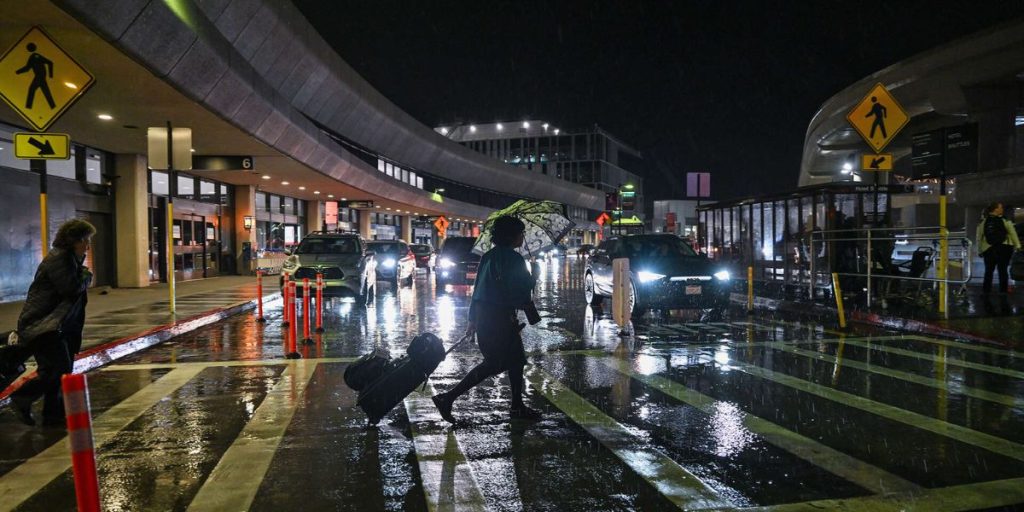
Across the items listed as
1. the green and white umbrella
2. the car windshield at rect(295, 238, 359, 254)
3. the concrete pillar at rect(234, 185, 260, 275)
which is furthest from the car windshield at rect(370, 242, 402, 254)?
the concrete pillar at rect(234, 185, 260, 275)

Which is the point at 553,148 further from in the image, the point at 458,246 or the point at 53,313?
the point at 53,313

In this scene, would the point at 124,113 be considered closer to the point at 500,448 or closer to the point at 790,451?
the point at 500,448

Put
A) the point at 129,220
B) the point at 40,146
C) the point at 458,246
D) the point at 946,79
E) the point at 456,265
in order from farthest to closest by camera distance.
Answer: the point at 946,79, the point at 458,246, the point at 456,265, the point at 129,220, the point at 40,146

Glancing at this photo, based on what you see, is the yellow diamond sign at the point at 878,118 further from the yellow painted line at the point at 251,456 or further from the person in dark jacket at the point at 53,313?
the person in dark jacket at the point at 53,313

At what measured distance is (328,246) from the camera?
18.5 m

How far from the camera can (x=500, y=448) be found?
18.1ft

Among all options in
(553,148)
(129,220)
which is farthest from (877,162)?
(553,148)

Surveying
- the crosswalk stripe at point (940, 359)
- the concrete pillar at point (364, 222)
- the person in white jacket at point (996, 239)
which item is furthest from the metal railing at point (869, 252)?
the concrete pillar at point (364, 222)

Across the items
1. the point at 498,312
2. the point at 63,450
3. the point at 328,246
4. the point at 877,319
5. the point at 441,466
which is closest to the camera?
the point at 441,466

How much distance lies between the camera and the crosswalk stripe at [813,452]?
4.62 meters

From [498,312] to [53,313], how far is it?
393cm

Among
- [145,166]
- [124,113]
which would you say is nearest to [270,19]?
[145,166]

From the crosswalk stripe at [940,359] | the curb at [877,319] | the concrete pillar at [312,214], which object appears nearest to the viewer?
the crosswalk stripe at [940,359]

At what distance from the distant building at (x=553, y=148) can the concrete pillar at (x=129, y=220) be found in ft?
341
